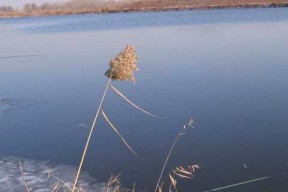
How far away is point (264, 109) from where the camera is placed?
708 centimetres

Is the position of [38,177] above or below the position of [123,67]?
below

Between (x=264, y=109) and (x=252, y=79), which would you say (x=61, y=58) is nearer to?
(x=252, y=79)

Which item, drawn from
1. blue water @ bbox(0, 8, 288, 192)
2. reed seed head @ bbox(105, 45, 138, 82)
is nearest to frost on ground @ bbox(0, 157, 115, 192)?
blue water @ bbox(0, 8, 288, 192)

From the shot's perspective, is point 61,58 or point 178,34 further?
point 178,34

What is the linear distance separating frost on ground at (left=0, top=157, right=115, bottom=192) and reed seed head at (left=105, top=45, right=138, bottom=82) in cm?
320

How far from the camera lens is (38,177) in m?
5.43

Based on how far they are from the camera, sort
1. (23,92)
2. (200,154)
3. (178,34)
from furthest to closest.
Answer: (178,34) → (23,92) → (200,154)

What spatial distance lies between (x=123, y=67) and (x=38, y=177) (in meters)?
3.95

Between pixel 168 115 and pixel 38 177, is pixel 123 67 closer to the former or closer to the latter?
pixel 38 177

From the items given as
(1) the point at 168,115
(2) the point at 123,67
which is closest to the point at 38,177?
(1) the point at 168,115

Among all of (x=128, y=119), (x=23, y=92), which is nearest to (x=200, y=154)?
(x=128, y=119)

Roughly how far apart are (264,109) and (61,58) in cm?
960

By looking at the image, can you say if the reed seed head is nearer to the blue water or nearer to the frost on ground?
the blue water

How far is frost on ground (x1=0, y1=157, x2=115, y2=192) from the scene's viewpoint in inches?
201
